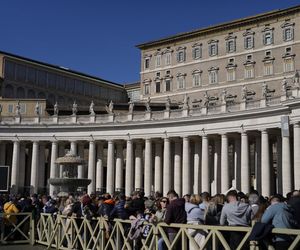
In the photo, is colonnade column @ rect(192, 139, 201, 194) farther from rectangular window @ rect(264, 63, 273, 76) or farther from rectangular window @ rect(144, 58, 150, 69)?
rectangular window @ rect(144, 58, 150, 69)

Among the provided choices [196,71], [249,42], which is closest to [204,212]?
[249,42]

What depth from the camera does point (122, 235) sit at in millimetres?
18047

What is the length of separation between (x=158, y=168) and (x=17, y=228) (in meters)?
38.6

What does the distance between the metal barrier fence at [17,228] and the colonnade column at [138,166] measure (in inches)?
1419

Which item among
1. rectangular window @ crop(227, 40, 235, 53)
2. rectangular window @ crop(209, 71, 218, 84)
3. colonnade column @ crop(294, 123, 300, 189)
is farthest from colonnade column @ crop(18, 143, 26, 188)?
rectangular window @ crop(227, 40, 235, 53)

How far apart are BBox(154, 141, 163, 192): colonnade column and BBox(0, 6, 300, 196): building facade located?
13 centimetres

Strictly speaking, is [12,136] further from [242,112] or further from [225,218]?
[225,218]

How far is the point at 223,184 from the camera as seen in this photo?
5366 cm

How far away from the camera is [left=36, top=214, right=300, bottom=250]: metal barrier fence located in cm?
1358

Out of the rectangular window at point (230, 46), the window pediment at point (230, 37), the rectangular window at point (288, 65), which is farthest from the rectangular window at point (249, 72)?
the window pediment at point (230, 37)

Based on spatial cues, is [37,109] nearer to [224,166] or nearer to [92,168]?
[92,168]

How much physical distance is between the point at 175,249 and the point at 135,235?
6.88 ft

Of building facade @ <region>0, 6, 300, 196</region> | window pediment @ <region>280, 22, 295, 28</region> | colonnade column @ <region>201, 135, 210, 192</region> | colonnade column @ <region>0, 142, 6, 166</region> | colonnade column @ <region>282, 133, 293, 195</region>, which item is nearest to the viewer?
colonnade column @ <region>282, 133, 293, 195</region>

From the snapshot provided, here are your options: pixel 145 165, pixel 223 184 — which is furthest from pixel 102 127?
pixel 223 184
